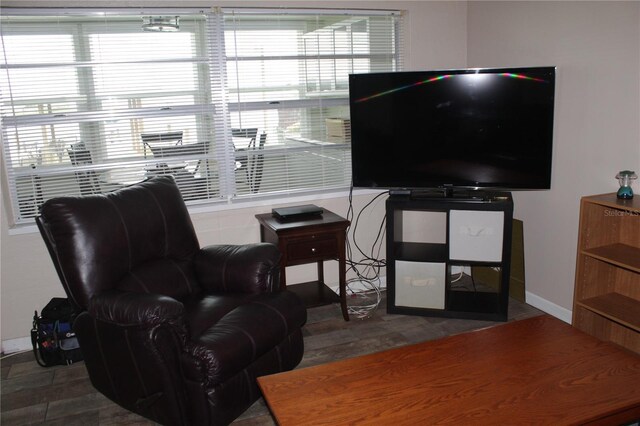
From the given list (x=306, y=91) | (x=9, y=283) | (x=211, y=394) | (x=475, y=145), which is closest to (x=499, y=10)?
(x=475, y=145)

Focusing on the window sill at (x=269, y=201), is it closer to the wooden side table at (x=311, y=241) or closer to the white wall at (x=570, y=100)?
the wooden side table at (x=311, y=241)

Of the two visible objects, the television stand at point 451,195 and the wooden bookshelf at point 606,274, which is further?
the television stand at point 451,195

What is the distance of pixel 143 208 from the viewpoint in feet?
8.99

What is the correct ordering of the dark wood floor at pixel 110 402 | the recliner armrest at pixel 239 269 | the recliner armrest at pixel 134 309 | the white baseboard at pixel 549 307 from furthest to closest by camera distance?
1. the white baseboard at pixel 549 307
2. the recliner armrest at pixel 239 269
3. the dark wood floor at pixel 110 402
4. the recliner armrest at pixel 134 309

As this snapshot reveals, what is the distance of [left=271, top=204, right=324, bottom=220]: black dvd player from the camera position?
3334mm

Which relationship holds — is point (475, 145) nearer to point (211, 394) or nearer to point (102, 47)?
point (211, 394)

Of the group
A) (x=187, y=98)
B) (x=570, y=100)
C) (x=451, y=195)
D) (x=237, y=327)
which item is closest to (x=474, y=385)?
(x=237, y=327)

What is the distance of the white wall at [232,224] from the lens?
318 cm

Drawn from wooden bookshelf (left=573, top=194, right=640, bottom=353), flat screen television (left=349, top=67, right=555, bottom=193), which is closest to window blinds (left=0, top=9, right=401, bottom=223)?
flat screen television (left=349, top=67, right=555, bottom=193)

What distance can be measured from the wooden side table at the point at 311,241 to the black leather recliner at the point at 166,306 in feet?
1.09

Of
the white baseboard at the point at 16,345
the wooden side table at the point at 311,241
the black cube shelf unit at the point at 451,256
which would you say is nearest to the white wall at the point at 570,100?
the black cube shelf unit at the point at 451,256

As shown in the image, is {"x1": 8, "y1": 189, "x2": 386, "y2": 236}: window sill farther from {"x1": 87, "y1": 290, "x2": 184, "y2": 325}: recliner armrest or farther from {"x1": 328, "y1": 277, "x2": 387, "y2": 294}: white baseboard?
{"x1": 87, "y1": 290, "x2": 184, "y2": 325}: recliner armrest

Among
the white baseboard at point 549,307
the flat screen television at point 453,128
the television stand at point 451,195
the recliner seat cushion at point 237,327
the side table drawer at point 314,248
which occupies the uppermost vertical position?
the flat screen television at point 453,128

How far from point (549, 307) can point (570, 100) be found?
131 cm
